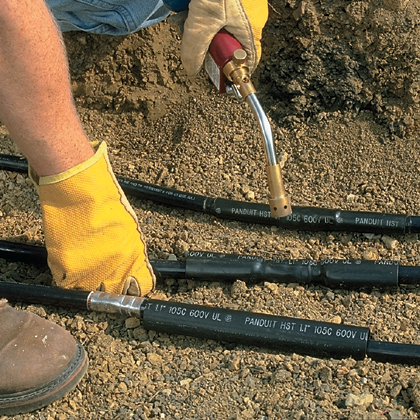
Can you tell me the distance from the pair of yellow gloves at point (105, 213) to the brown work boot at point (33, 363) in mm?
279

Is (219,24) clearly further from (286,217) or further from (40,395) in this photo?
(40,395)

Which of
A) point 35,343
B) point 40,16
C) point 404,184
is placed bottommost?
point 404,184

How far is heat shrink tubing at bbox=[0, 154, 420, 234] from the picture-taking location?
248 cm

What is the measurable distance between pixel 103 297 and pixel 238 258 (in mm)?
499

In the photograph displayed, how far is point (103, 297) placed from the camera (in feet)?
7.03

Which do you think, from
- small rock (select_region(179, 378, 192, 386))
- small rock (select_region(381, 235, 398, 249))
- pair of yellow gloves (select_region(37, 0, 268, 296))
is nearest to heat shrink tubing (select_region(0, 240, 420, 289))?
pair of yellow gloves (select_region(37, 0, 268, 296))

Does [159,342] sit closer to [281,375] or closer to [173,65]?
[281,375]

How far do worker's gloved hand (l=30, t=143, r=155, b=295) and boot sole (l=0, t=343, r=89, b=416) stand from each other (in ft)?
1.18

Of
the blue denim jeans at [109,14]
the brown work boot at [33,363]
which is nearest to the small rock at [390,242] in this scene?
the brown work boot at [33,363]

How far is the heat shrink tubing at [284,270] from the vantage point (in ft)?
7.28

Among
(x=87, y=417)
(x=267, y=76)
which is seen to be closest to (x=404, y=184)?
(x=267, y=76)

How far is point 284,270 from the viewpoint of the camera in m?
2.28

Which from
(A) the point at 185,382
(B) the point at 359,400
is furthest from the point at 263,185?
(B) the point at 359,400

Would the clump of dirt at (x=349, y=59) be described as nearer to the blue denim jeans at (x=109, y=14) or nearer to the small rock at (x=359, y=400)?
the blue denim jeans at (x=109, y=14)
